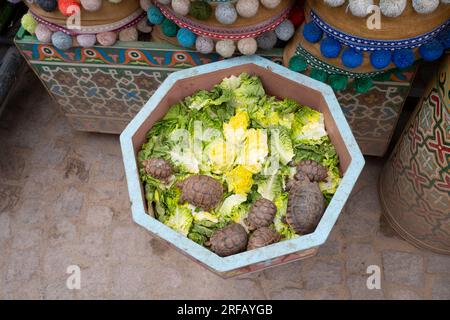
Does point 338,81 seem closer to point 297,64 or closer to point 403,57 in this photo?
point 297,64

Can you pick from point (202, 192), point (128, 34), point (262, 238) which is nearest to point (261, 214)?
point (262, 238)

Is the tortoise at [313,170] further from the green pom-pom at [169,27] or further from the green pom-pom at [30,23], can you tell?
the green pom-pom at [30,23]

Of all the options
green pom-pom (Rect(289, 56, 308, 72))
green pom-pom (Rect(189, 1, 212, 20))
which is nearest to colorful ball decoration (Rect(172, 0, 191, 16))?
green pom-pom (Rect(189, 1, 212, 20))

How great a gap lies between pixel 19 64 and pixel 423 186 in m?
2.34

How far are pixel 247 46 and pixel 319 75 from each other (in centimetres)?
32

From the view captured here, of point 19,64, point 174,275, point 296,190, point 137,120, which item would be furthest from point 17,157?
point 296,190

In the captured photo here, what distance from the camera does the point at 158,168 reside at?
1.74 m

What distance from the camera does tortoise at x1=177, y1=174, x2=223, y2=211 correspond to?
66.4 inches

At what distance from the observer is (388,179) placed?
237 centimetres

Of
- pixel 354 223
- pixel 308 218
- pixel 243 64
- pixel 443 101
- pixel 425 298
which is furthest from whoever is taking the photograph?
pixel 354 223

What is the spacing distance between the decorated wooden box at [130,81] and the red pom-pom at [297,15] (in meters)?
0.16

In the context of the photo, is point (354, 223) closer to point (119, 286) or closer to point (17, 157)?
point (119, 286)

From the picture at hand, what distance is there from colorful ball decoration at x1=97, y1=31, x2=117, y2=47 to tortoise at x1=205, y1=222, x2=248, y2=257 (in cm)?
100

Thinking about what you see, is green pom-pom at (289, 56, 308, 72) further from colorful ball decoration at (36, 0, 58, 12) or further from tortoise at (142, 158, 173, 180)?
colorful ball decoration at (36, 0, 58, 12)
